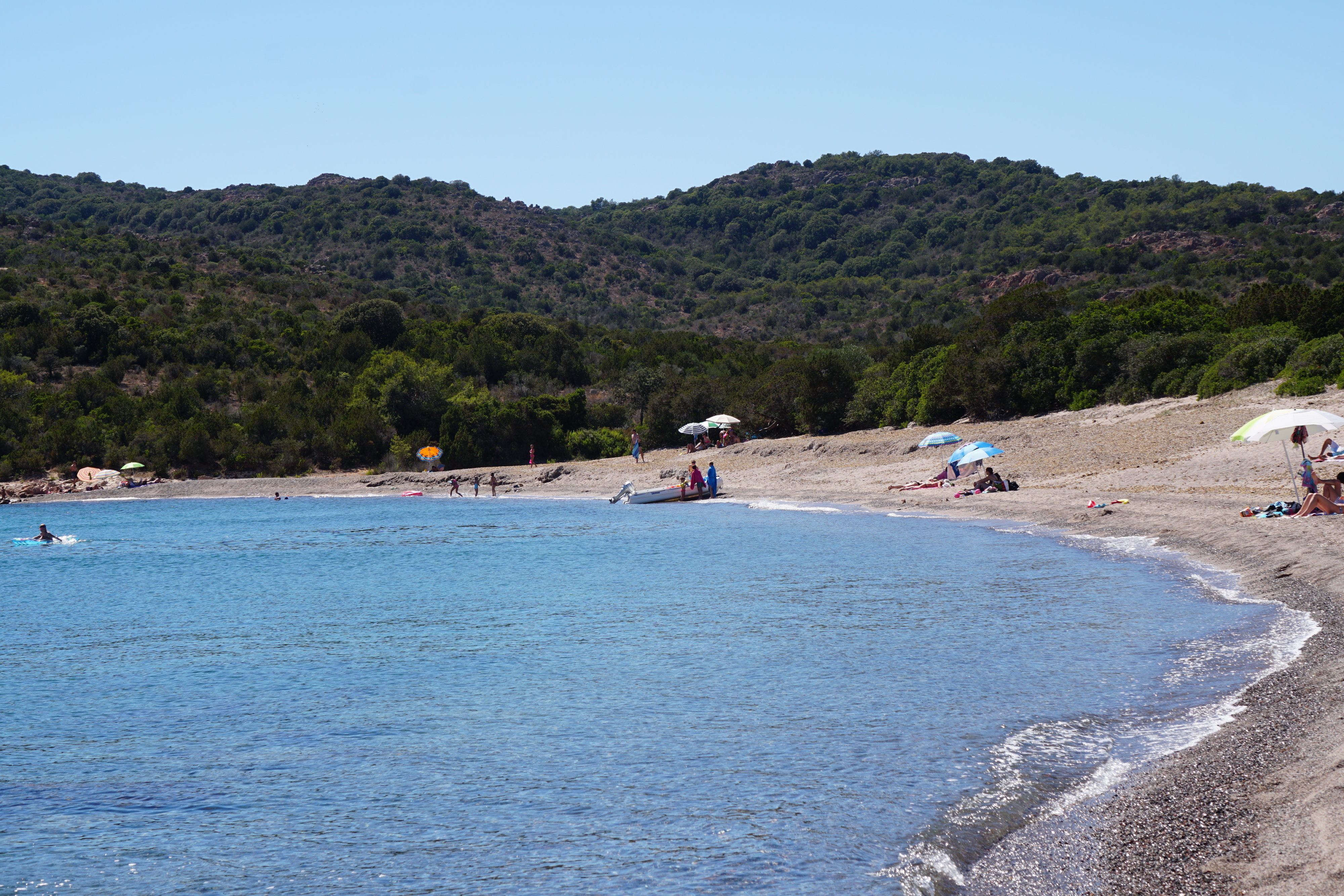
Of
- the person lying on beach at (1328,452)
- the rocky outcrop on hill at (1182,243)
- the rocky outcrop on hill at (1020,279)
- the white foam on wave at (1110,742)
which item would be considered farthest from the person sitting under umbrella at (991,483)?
the rocky outcrop on hill at (1182,243)

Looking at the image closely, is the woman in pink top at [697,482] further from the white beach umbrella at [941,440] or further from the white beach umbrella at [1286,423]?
the white beach umbrella at [1286,423]

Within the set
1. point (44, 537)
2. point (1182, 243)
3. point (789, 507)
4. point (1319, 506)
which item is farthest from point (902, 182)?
point (1319, 506)

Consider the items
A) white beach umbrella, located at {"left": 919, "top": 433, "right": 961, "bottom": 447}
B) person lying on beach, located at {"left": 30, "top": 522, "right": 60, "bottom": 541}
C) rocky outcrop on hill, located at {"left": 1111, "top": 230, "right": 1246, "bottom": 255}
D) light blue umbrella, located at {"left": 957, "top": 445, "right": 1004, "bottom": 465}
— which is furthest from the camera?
rocky outcrop on hill, located at {"left": 1111, "top": 230, "right": 1246, "bottom": 255}

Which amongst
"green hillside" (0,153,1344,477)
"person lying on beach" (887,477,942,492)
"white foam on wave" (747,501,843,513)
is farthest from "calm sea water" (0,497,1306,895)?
"green hillside" (0,153,1344,477)

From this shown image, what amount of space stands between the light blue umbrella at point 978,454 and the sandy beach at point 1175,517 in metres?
1.05

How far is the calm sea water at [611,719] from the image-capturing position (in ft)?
22.7

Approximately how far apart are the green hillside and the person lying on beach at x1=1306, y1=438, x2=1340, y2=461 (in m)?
7.74

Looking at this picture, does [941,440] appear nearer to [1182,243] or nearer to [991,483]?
[991,483]

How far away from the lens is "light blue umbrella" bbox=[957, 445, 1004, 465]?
96.7 feet

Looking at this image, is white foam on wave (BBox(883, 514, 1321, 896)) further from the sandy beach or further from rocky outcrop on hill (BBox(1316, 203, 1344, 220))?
rocky outcrop on hill (BBox(1316, 203, 1344, 220))

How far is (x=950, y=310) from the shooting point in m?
92.7

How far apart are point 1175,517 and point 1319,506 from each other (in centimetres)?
365

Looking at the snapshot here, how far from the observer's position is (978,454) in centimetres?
2967

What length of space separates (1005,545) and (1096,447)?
11.3m
